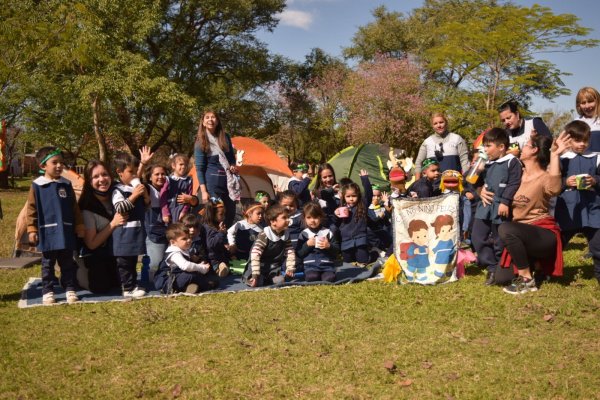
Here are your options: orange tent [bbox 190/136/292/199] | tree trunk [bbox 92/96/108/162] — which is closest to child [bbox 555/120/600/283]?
orange tent [bbox 190/136/292/199]

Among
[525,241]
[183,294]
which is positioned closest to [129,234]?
[183,294]

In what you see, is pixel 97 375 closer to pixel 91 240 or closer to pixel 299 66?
pixel 91 240

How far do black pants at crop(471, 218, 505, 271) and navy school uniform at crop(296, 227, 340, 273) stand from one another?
5.66ft

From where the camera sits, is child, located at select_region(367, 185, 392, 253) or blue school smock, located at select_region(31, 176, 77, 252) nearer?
blue school smock, located at select_region(31, 176, 77, 252)

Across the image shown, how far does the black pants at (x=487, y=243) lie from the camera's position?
20.1 feet

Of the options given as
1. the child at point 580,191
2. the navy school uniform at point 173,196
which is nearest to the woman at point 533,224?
the child at point 580,191

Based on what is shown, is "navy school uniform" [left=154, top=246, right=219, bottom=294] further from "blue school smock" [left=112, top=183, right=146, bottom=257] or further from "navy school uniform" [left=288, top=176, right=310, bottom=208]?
"navy school uniform" [left=288, top=176, right=310, bottom=208]

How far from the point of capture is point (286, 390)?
3.47 m

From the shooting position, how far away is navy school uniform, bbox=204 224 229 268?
7.38 metres

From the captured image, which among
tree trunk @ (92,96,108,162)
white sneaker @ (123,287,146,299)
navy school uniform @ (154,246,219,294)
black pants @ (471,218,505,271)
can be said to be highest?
tree trunk @ (92,96,108,162)

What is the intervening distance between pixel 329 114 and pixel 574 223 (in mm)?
28366

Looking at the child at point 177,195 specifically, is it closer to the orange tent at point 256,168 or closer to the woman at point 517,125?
the woman at point 517,125

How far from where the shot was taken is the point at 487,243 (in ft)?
20.3

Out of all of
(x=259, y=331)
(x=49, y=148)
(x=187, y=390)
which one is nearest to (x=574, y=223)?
(x=259, y=331)
